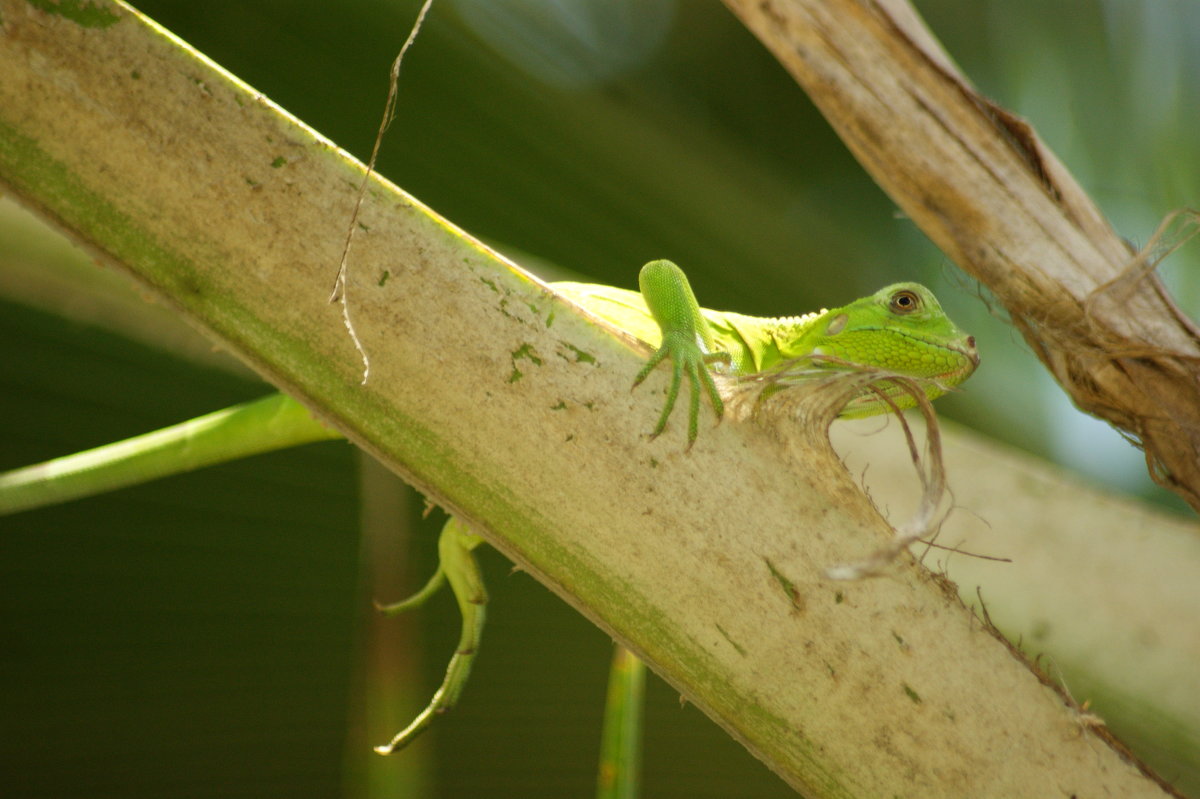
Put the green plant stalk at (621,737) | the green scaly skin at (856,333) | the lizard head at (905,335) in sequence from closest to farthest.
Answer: the green plant stalk at (621,737), the green scaly skin at (856,333), the lizard head at (905,335)

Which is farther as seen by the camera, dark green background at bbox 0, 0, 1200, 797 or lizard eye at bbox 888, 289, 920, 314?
lizard eye at bbox 888, 289, 920, 314

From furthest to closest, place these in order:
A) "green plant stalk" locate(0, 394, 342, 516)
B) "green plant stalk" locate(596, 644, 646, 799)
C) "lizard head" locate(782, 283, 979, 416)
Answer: "lizard head" locate(782, 283, 979, 416)
"green plant stalk" locate(0, 394, 342, 516)
"green plant stalk" locate(596, 644, 646, 799)

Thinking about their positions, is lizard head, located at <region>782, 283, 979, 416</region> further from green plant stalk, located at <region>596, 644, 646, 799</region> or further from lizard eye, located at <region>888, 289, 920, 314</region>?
green plant stalk, located at <region>596, 644, 646, 799</region>

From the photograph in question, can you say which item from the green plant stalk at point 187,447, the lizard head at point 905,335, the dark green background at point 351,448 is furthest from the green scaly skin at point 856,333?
the green plant stalk at point 187,447

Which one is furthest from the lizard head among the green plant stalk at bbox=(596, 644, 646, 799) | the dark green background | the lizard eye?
the green plant stalk at bbox=(596, 644, 646, 799)

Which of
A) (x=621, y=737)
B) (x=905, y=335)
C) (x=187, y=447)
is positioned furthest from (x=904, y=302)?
(x=187, y=447)

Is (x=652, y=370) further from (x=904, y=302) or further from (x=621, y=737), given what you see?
(x=904, y=302)

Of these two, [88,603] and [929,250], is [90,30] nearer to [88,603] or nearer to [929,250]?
[88,603]

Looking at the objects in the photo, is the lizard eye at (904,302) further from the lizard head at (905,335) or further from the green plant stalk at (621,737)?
the green plant stalk at (621,737)
